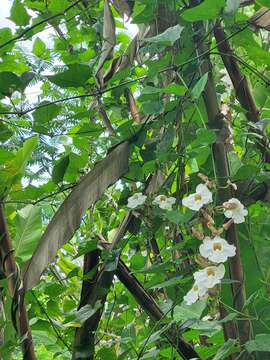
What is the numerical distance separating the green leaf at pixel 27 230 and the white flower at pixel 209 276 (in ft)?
1.55

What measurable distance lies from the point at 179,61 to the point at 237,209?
27cm

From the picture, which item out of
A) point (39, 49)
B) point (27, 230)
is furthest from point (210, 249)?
point (39, 49)

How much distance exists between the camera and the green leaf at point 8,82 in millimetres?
823

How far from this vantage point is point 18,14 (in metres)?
1.01

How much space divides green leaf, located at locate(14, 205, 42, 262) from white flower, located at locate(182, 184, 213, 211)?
45 cm

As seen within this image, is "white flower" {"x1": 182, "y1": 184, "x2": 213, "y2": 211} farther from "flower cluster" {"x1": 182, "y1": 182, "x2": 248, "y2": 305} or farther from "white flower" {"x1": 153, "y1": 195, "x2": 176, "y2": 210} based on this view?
"white flower" {"x1": 153, "y1": 195, "x2": 176, "y2": 210}

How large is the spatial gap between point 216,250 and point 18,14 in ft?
1.99

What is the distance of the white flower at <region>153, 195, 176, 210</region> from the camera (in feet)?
2.69

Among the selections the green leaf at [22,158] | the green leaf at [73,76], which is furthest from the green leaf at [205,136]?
the green leaf at [22,158]

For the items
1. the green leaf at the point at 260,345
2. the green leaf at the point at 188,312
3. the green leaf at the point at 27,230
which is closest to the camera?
the green leaf at the point at 260,345

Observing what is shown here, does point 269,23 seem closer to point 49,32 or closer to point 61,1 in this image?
point 61,1

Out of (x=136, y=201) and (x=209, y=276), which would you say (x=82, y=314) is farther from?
(x=209, y=276)

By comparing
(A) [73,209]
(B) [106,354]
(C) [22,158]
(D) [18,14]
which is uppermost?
(D) [18,14]

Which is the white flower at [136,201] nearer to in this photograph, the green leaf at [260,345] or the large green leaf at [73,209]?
the large green leaf at [73,209]
